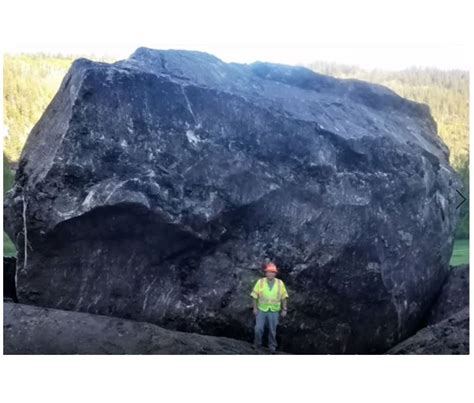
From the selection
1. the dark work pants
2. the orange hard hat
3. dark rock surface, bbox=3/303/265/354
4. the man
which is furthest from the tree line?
the dark work pants

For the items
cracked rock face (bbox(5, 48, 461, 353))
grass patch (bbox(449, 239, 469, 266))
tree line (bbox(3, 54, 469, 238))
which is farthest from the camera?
grass patch (bbox(449, 239, 469, 266))

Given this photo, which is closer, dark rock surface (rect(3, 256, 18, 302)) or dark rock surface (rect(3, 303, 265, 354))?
dark rock surface (rect(3, 303, 265, 354))

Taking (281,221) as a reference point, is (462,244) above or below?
below

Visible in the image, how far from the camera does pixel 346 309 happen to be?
25.6ft

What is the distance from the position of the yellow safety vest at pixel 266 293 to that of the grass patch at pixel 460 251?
417cm

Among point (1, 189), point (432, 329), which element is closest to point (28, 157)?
point (1, 189)

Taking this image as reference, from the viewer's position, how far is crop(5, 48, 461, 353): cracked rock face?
6980mm

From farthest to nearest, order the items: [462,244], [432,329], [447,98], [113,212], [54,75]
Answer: [462,244]
[447,98]
[54,75]
[432,329]
[113,212]

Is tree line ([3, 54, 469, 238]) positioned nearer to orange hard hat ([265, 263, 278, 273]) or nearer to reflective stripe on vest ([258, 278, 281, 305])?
orange hard hat ([265, 263, 278, 273])

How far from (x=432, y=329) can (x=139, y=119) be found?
178 inches

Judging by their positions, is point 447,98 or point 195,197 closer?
point 195,197

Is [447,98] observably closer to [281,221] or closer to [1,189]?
[281,221]

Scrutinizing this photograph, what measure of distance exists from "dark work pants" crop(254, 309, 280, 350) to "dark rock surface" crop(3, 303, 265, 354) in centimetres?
58

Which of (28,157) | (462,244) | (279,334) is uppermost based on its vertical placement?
(28,157)
